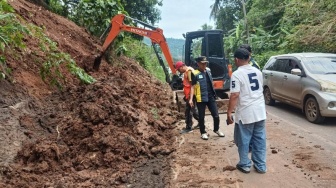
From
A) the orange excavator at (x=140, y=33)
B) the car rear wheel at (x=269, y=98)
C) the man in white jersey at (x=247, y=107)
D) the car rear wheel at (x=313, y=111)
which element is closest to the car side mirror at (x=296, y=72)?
the car rear wheel at (x=313, y=111)

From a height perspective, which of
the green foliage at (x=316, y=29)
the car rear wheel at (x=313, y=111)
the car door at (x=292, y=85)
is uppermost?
the green foliage at (x=316, y=29)

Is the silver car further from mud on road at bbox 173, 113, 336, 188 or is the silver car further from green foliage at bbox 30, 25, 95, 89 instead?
green foliage at bbox 30, 25, 95, 89

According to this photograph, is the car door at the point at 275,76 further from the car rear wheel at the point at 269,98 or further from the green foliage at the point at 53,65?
the green foliage at the point at 53,65

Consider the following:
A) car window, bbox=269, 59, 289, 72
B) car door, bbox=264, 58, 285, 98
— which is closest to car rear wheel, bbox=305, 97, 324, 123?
car door, bbox=264, 58, 285, 98

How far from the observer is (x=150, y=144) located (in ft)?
20.8

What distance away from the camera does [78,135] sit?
609 centimetres

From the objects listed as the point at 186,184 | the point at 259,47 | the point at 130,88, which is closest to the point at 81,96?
the point at 130,88

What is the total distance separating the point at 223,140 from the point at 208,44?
4.39m

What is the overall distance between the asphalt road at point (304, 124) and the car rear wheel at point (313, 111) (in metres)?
0.13

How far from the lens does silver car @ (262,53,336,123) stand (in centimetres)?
828

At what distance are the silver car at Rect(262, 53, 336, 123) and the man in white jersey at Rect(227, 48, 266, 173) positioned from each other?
12.0ft

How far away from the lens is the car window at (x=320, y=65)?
29.6ft

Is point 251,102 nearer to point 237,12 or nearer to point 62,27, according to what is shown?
point 62,27

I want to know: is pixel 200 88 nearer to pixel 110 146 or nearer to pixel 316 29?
pixel 110 146
